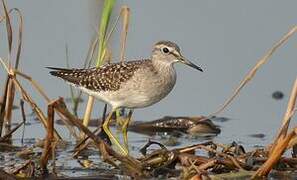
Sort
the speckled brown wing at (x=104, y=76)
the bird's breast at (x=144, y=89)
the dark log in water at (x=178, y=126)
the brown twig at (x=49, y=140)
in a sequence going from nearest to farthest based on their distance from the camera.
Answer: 1. the brown twig at (x=49, y=140)
2. the bird's breast at (x=144, y=89)
3. the speckled brown wing at (x=104, y=76)
4. the dark log in water at (x=178, y=126)

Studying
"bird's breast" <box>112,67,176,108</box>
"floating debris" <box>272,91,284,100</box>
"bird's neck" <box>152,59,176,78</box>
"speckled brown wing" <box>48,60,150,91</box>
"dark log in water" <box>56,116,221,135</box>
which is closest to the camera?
"bird's breast" <box>112,67,176,108</box>

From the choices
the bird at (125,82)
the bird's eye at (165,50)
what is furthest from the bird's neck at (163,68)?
the bird's eye at (165,50)

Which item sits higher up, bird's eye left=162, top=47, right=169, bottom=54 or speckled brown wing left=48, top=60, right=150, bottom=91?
bird's eye left=162, top=47, right=169, bottom=54

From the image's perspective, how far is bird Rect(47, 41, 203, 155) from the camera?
10086 millimetres

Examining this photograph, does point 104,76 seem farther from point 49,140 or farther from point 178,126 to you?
point 49,140

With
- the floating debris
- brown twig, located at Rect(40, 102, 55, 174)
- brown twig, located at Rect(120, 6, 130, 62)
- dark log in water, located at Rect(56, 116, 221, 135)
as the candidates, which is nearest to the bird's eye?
brown twig, located at Rect(120, 6, 130, 62)

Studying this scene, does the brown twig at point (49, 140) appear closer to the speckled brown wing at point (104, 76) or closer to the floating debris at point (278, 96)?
the speckled brown wing at point (104, 76)

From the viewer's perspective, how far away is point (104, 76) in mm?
10211

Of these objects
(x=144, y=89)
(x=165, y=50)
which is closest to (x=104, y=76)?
(x=144, y=89)

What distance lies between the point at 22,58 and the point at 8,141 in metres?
2.74

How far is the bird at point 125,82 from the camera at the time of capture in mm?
10086

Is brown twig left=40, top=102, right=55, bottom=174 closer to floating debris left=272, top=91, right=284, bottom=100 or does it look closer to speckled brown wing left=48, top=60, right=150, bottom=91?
speckled brown wing left=48, top=60, right=150, bottom=91

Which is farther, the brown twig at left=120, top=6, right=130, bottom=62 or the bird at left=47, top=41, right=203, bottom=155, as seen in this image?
the brown twig at left=120, top=6, right=130, bottom=62

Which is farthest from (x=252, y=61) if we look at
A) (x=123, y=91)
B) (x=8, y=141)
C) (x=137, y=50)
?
(x=8, y=141)
